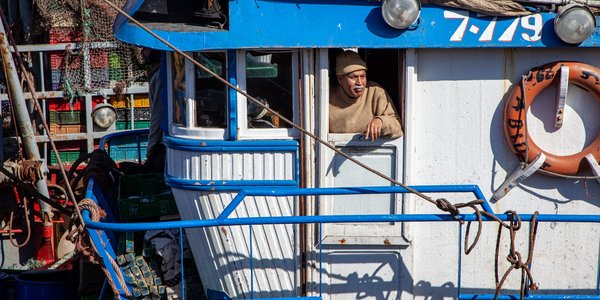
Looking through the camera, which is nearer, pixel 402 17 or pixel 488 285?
pixel 402 17

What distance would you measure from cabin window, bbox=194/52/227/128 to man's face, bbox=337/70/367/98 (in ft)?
2.84

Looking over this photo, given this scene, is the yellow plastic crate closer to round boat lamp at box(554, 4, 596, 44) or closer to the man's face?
the man's face

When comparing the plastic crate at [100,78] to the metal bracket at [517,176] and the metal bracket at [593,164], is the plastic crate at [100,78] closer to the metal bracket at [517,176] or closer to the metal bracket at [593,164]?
the metal bracket at [517,176]

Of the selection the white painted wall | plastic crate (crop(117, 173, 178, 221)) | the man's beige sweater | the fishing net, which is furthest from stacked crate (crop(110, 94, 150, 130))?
the white painted wall

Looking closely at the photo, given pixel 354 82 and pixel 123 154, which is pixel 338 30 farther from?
pixel 123 154

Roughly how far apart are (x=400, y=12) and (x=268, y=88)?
1107 mm

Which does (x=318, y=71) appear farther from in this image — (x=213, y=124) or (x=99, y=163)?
(x=99, y=163)

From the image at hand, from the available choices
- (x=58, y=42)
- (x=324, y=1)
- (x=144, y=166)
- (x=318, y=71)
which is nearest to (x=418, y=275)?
(x=318, y=71)

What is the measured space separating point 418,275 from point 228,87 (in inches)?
Answer: 77.8

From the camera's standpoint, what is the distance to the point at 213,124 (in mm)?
6496

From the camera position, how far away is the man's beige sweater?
643 cm

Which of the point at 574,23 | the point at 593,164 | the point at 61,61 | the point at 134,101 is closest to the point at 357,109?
the point at 574,23

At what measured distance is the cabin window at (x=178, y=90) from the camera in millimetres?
6562

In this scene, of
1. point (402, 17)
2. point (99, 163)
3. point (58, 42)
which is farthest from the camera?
point (58, 42)
